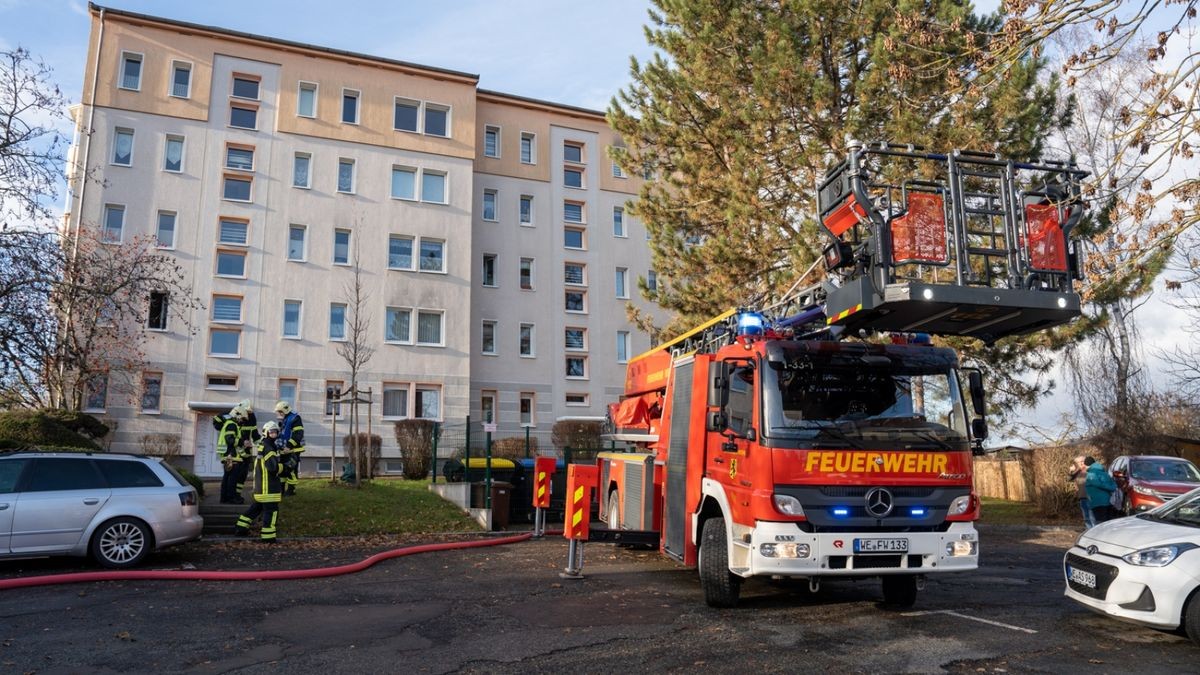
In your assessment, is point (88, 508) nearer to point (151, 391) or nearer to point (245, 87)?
point (151, 391)

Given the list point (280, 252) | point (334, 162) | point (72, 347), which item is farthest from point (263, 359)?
point (72, 347)

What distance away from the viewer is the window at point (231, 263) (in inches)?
1155

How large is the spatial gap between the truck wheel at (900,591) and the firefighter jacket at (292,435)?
9.59m


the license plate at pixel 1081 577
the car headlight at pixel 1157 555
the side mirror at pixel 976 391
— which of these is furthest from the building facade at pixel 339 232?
the car headlight at pixel 1157 555

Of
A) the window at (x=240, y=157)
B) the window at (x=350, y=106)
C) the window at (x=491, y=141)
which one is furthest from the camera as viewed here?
the window at (x=491, y=141)

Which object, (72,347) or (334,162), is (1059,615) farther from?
(334,162)

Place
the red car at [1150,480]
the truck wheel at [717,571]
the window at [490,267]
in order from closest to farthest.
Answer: the truck wheel at [717,571], the red car at [1150,480], the window at [490,267]

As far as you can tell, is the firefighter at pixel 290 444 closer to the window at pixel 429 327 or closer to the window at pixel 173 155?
the window at pixel 429 327

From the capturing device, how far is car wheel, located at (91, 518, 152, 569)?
9984mm

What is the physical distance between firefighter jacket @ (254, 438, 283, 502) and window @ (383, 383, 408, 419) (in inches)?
716

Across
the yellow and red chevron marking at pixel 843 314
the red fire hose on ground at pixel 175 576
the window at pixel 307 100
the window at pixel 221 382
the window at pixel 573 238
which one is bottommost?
the red fire hose on ground at pixel 175 576

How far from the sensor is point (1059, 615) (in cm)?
788

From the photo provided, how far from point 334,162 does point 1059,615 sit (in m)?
29.4

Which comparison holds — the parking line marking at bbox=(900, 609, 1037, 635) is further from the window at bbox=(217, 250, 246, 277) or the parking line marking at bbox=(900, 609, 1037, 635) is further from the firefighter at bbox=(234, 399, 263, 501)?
the window at bbox=(217, 250, 246, 277)
